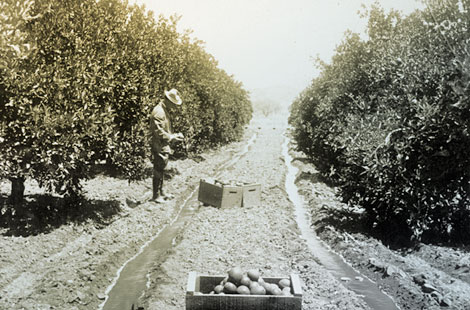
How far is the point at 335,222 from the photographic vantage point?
11.7 meters

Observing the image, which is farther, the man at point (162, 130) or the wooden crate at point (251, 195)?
the wooden crate at point (251, 195)

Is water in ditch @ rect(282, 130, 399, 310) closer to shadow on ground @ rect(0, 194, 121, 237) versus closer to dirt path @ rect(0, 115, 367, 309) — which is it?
dirt path @ rect(0, 115, 367, 309)

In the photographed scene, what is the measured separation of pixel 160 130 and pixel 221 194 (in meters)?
2.41

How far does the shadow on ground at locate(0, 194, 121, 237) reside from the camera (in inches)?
372

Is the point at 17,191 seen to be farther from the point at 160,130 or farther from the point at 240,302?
the point at 240,302

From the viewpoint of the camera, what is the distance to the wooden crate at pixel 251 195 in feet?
41.0

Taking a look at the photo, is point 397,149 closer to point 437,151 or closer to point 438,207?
point 437,151

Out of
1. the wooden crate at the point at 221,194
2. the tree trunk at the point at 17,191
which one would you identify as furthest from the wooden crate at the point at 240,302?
the wooden crate at the point at 221,194

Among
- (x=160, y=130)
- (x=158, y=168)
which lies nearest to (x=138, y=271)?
(x=158, y=168)

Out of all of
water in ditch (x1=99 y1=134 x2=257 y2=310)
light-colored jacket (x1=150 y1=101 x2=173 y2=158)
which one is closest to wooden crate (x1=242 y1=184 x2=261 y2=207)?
water in ditch (x1=99 y1=134 x2=257 y2=310)

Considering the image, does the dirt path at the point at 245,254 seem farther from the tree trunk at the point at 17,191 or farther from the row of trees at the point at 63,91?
the tree trunk at the point at 17,191

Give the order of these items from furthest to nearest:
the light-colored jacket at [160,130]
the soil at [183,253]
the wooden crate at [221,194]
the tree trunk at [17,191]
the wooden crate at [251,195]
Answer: the wooden crate at [251,195], the wooden crate at [221,194], the light-colored jacket at [160,130], the tree trunk at [17,191], the soil at [183,253]

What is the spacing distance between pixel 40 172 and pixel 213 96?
17543mm

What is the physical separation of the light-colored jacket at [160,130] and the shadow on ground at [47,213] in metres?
1.95
